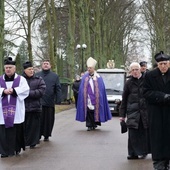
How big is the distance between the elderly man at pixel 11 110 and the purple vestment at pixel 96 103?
5102 mm

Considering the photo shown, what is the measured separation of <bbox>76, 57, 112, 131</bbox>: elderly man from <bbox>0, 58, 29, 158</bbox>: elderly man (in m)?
5.08

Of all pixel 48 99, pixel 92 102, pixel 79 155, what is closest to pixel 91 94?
pixel 92 102

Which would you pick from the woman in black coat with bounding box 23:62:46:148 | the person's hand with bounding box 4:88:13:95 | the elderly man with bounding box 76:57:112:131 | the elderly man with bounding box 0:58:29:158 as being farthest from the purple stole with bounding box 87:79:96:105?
the person's hand with bounding box 4:88:13:95

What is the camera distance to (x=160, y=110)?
7.89 meters

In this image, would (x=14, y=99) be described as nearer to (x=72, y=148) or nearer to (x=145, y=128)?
(x=72, y=148)

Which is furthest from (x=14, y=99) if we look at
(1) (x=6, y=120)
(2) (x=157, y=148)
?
(2) (x=157, y=148)

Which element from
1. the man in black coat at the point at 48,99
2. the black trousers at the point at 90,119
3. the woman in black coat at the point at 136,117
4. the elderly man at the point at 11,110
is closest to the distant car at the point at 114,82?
the black trousers at the point at 90,119

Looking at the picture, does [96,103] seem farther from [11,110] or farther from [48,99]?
[11,110]

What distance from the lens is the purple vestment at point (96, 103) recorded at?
51.1 ft

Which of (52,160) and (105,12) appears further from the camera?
(105,12)

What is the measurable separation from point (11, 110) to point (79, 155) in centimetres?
163

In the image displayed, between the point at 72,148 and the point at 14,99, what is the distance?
1.87m

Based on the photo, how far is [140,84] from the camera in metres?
9.84

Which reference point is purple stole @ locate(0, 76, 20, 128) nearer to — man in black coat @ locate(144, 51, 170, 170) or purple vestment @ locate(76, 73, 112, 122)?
man in black coat @ locate(144, 51, 170, 170)
